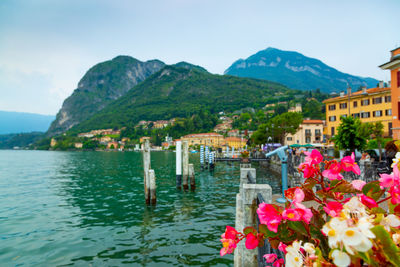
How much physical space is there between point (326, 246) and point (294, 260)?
296mm

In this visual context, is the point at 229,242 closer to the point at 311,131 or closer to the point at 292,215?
the point at 292,215

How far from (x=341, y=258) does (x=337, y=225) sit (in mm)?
125

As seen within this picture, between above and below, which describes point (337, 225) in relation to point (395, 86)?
below

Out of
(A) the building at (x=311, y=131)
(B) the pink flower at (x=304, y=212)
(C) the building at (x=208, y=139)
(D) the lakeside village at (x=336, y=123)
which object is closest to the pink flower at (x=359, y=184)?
(B) the pink flower at (x=304, y=212)

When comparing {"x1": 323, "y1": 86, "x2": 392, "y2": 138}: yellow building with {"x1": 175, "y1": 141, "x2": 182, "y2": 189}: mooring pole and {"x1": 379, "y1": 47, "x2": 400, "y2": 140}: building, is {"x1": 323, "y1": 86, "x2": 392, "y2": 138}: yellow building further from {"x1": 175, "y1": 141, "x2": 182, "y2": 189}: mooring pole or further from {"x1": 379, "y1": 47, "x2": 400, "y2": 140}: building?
{"x1": 175, "y1": 141, "x2": 182, "y2": 189}: mooring pole

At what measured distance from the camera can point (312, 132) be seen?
81.8 metres

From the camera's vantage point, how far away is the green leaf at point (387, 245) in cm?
99

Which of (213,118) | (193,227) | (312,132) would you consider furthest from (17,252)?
(213,118)

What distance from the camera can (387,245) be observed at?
1019 millimetres

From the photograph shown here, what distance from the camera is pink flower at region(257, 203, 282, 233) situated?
1.54m

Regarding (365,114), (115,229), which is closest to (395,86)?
(115,229)

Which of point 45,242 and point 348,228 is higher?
point 348,228

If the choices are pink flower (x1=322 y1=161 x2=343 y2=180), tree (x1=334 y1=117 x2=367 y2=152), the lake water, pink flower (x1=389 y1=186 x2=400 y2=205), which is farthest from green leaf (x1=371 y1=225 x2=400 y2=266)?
tree (x1=334 y1=117 x2=367 y2=152)

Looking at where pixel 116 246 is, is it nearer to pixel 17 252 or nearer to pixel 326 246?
pixel 17 252
